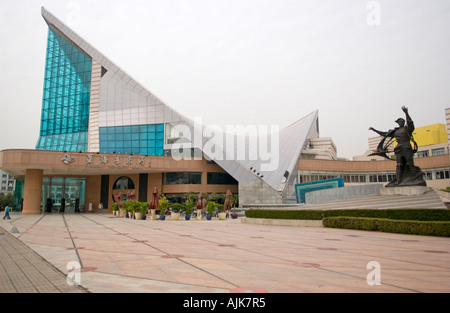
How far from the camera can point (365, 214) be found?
53.9 ft

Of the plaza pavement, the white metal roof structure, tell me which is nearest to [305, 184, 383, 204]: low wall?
the white metal roof structure

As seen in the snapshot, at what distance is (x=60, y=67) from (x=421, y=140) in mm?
87554

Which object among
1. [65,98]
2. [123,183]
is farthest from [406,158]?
[65,98]

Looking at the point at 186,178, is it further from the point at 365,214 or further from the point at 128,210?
the point at 365,214

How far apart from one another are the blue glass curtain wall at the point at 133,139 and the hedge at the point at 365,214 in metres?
23.8

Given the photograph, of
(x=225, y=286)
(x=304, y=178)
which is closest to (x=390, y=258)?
(x=225, y=286)

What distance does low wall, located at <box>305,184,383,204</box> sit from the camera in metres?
27.9

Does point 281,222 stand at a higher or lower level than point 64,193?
lower

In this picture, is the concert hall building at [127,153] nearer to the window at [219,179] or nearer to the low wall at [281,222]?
the window at [219,179]

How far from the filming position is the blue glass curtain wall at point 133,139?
4238 centimetres

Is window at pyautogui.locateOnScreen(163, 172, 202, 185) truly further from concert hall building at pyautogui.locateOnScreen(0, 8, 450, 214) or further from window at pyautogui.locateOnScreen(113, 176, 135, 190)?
window at pyautogui.locateOnScreen(113, 176, 135, 190)

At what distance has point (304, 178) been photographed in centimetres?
4247

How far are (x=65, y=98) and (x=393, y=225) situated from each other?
46.3 metres

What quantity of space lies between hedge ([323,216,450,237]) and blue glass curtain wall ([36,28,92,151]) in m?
37.8
